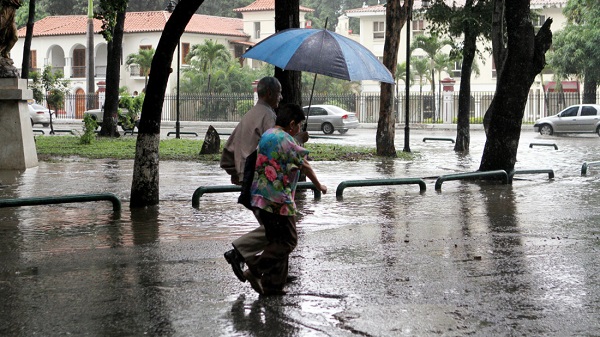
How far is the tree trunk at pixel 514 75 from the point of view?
15711 millimetres

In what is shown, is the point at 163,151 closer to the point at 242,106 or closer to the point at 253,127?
the point at 253,127

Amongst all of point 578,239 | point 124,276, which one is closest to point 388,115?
point 578,239

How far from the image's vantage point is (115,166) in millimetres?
20016

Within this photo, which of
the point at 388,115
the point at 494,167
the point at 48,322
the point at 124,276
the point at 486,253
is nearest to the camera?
the point at 48,322

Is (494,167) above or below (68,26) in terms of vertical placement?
below

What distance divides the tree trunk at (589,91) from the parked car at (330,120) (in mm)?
14572

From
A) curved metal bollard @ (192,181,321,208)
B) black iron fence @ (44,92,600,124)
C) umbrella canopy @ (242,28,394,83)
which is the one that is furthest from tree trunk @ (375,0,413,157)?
black iron fence @ (44,92,600,124)

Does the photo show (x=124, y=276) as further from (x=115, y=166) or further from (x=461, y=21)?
(x=461, y=21)

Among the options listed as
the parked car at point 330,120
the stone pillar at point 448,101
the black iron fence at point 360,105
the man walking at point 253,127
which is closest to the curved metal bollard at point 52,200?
the man walking at point 253,127

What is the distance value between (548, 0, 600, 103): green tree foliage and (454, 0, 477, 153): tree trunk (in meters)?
22.9

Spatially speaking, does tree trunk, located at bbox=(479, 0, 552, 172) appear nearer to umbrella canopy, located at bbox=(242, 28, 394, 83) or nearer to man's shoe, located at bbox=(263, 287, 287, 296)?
umbrella canopy, located at bbox=(242, 28, 394, 83)

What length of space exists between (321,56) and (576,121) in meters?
31.6

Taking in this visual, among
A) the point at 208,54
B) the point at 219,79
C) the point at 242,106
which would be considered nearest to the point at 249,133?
the point at 242,106

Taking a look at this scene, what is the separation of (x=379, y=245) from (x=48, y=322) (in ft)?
13.5
